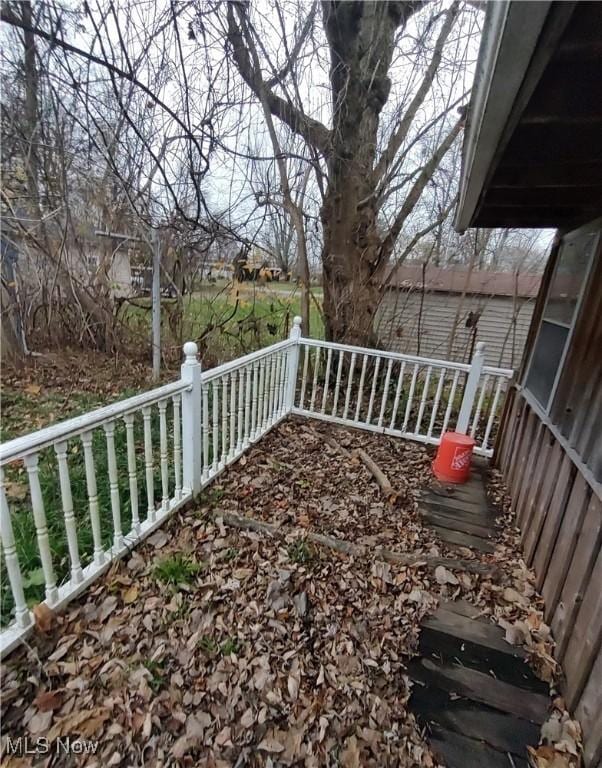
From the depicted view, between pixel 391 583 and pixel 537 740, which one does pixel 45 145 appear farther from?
pixel 537 740

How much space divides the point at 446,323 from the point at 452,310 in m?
0.28

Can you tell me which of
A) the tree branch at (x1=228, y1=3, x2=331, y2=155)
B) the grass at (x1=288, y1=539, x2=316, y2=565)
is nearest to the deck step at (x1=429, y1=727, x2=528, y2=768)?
the grass at (x1=288, y1=539, x2=316, y2=565)

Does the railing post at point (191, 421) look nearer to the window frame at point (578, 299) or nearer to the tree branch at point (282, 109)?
the window frame at point (578, 299)

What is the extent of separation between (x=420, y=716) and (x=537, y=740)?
440mm

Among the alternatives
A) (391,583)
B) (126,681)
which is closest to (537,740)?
(391,583)

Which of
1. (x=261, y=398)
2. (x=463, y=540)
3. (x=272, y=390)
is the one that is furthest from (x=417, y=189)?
(x=463, y=540)

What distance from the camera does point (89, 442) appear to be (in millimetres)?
1688

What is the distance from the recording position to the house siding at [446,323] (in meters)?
5.74

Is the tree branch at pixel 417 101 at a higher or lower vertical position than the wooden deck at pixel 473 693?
higher

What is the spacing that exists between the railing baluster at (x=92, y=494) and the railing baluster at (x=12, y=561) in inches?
13.4

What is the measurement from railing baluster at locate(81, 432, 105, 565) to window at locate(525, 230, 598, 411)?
108 inches

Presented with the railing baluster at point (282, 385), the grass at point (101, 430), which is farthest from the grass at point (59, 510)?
the railing baluster at point (282, 385)

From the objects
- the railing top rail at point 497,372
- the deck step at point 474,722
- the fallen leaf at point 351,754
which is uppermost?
the railing top rail at point 497,372

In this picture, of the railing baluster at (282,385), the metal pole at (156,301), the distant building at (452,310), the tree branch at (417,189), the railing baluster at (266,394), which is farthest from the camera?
the distant building at (452,310)
